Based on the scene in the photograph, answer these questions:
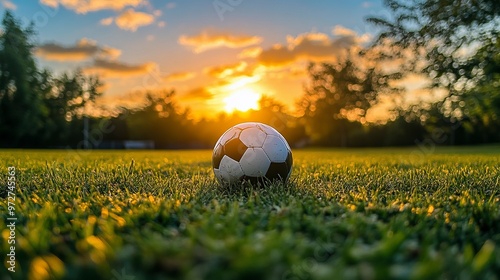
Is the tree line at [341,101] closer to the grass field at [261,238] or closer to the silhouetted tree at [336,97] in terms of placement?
the silhouetted tree at [336,97]

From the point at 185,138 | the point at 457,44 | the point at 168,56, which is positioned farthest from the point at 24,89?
the point at 457,44

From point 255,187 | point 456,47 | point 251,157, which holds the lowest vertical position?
point 255,187

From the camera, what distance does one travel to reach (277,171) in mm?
4156

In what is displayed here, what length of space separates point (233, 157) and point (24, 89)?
3753 centimetres

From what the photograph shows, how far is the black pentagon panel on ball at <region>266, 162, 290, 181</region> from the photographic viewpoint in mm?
4113

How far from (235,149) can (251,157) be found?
8.6 inches

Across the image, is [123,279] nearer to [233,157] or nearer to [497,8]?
→ [233,157]

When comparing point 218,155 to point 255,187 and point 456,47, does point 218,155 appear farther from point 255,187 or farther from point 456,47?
point 456,47

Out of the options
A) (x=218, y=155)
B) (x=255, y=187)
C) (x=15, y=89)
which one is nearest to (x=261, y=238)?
(x=255, y=187)

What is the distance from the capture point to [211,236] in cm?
163

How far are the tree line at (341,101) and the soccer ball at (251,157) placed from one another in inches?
411

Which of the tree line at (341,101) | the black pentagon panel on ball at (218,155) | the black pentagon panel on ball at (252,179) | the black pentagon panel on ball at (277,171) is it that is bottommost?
the black pentagon panel on ball at (252,179)

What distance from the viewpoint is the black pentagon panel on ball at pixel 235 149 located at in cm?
411

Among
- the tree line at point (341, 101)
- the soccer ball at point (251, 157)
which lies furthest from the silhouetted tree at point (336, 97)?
the soccer ball at point (251, 157)
